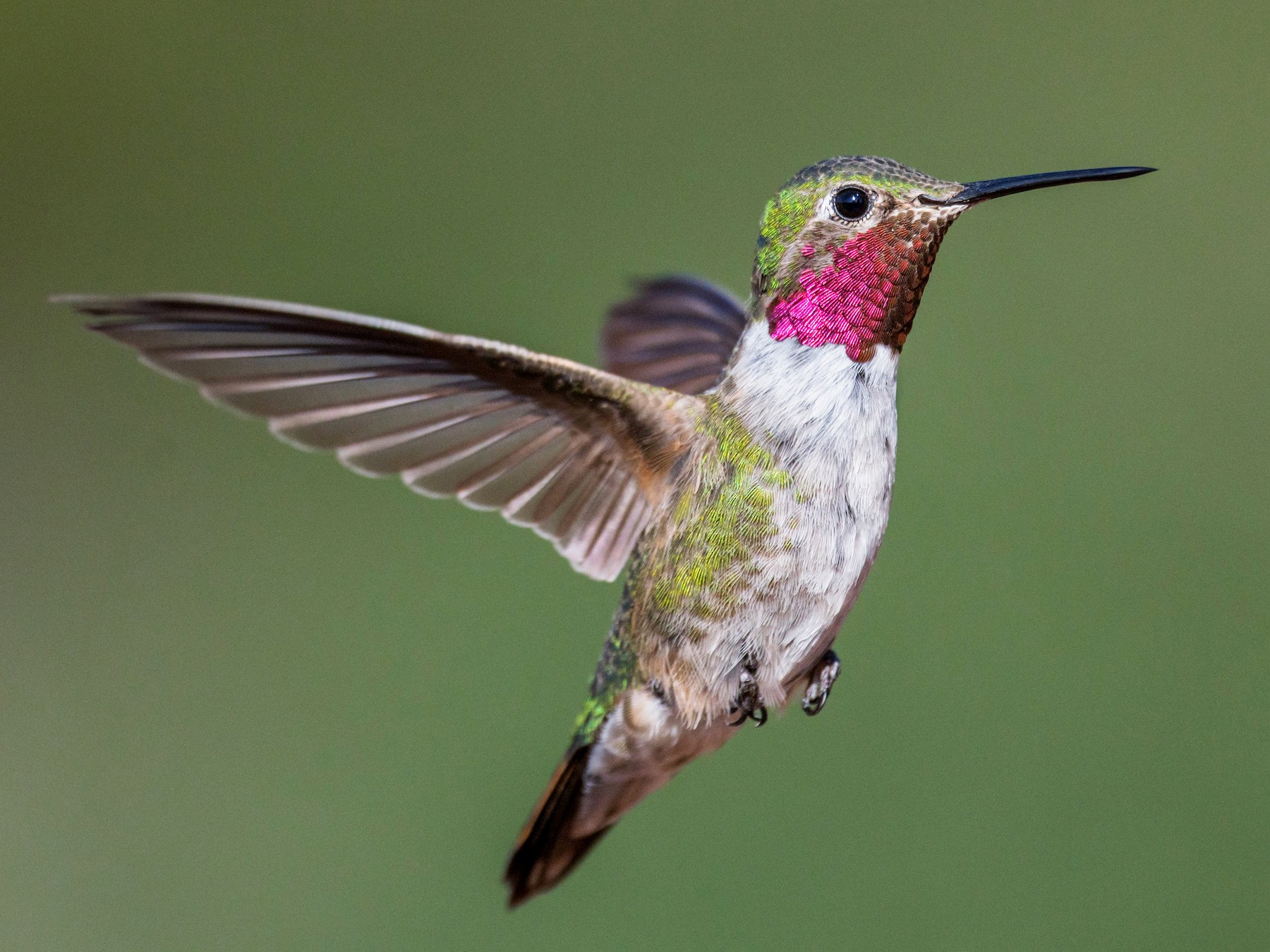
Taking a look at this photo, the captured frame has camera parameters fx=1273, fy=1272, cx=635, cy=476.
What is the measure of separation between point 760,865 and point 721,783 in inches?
5.2

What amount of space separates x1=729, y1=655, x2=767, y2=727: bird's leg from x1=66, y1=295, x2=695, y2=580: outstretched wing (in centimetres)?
15

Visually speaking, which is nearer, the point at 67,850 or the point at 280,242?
the point at 67,850

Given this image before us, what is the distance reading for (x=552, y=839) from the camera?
3.25 ft

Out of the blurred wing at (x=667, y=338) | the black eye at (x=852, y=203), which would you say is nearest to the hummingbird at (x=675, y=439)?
the black eye at (x=852, y=203)

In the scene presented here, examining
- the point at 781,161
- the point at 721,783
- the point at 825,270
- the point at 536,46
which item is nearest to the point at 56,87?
the point at 536,46

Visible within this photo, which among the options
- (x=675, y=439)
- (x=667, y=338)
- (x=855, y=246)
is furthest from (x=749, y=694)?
(x=667, y=338)

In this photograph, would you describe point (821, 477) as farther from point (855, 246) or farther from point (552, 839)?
point (552, 839)

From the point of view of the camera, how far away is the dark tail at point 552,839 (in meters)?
0.95

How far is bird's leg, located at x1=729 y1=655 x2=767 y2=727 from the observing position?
0.77 m

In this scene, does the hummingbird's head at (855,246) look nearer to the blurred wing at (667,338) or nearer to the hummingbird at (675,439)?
the hummingbird at (675,439)

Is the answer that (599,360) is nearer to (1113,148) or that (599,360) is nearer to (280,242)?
(1113,148)

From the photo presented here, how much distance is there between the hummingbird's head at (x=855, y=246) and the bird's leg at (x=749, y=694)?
20cm

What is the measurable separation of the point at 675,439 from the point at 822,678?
0.18 meters

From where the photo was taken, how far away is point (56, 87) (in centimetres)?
286
